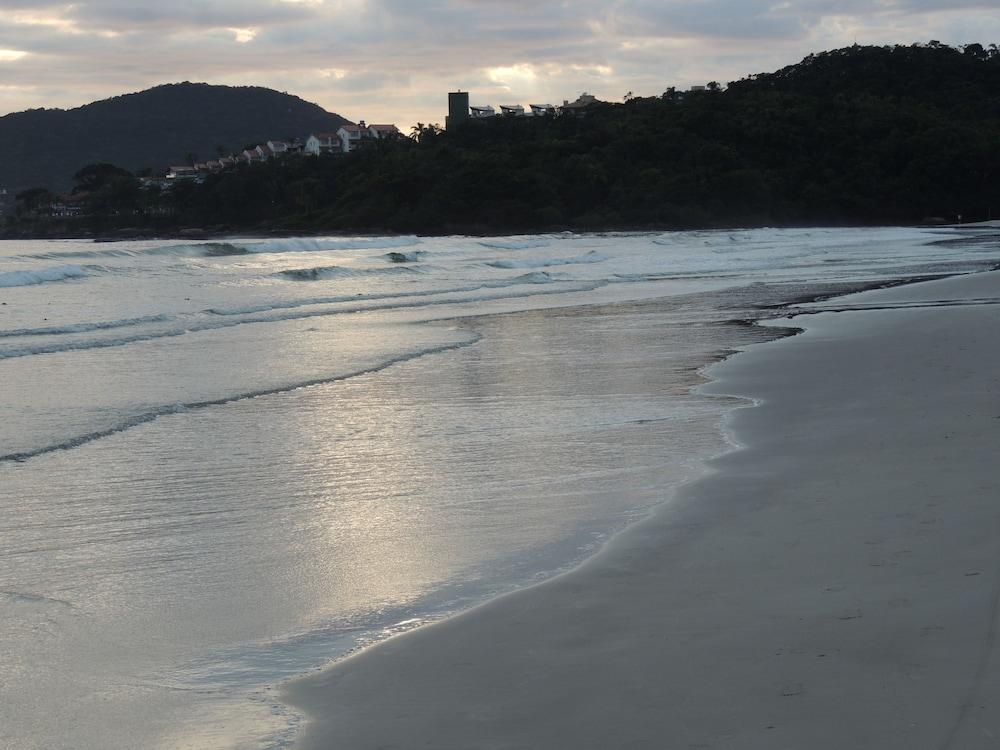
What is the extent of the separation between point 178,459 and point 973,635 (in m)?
4.82

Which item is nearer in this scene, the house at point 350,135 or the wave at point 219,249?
the wave at point 219,249

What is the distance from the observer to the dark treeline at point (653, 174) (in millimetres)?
85875

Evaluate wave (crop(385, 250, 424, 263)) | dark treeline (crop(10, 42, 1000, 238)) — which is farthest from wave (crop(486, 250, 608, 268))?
dark treeline (crop(10, 42, 1000, 238))

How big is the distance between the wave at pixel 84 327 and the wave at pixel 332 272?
1160 centimetres

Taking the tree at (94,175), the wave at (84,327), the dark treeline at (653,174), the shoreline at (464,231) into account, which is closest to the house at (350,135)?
the tree at (94,175)

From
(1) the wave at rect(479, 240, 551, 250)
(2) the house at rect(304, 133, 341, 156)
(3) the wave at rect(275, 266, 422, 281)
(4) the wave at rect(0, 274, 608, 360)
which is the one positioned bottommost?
(4) the wave at rect(0, 274, 608, 360)

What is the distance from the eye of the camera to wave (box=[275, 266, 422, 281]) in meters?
28.1

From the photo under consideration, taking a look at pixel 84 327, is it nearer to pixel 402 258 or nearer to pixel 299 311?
pixel 299 311

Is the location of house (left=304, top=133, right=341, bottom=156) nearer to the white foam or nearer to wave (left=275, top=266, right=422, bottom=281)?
the white foam

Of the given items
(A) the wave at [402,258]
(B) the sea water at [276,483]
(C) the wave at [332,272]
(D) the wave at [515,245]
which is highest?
(D) the wave at [515,245]

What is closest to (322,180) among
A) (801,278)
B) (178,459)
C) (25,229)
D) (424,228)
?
(424,228)

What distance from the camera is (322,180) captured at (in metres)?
99.7

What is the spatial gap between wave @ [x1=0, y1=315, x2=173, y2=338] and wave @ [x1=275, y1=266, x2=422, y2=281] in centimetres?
1160

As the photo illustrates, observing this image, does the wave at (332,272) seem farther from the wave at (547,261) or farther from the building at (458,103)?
the building at (458,103)
